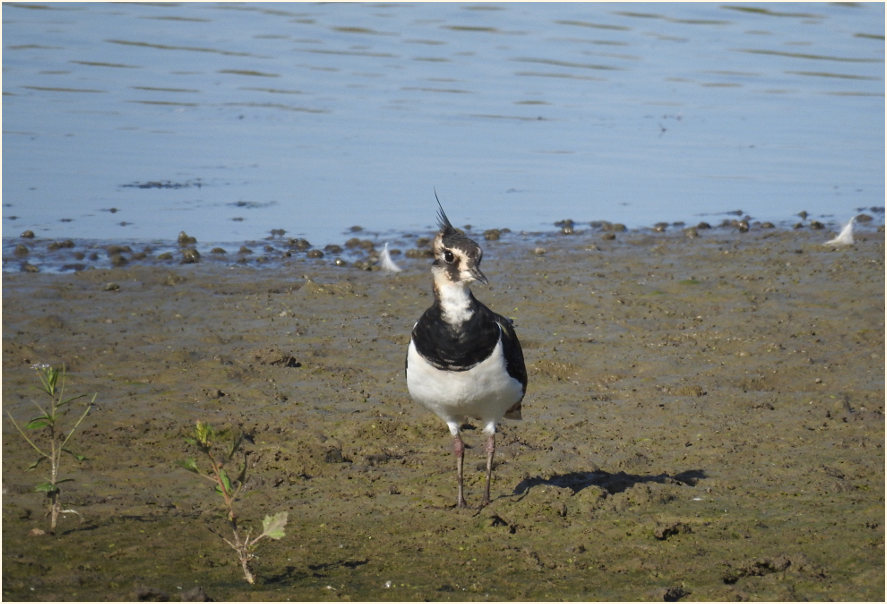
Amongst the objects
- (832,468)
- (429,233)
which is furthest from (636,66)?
(832,468)

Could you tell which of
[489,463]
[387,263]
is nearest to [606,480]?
[489,463]

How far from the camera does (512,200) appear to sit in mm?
14750

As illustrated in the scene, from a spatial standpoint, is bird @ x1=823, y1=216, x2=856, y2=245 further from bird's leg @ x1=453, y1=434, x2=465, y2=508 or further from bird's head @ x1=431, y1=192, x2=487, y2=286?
bird's head @ x1=431, y1=192, x2=487, y2=286

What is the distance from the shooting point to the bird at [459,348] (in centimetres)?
625

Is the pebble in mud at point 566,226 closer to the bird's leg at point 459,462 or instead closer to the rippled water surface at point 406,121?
the rippled water surface at point 406,121

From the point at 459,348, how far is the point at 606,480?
1.21 m

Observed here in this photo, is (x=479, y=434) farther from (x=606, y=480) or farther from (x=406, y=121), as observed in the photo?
(x=406, y=121)

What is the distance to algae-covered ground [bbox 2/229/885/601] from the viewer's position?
5.39 metres

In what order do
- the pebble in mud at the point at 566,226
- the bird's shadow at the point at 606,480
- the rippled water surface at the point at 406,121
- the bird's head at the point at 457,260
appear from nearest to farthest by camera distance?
the bird's head at the point at 457,260 < the bird's shadow at the point at 606,480 < the pebble in mud at the point at 566,226 < the rippled water surface at the point at 406,121

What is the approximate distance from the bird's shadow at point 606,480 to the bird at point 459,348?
0.38 metres

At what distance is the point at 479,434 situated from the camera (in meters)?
7.69

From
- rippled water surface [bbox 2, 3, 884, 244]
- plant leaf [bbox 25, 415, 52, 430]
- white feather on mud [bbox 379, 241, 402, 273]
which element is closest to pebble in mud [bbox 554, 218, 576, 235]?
rippled water surface [bbox 2, 3, 884, 244]

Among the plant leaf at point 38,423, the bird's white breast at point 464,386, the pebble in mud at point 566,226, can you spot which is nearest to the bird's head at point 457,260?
→ the bird's white breast at point 464,386

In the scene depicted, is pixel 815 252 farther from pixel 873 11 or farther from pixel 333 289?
pixel 873 11
